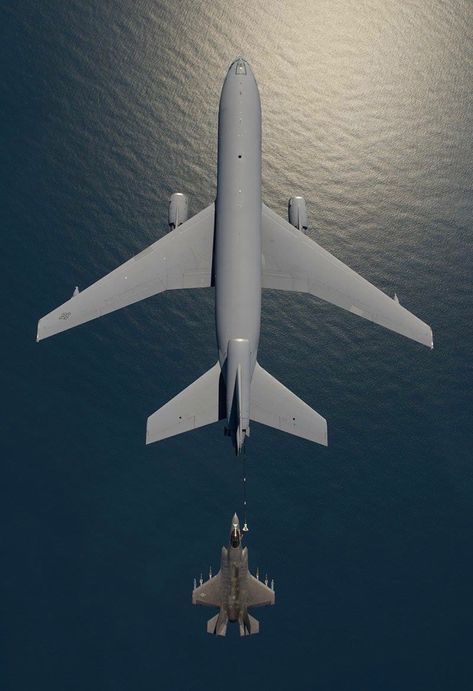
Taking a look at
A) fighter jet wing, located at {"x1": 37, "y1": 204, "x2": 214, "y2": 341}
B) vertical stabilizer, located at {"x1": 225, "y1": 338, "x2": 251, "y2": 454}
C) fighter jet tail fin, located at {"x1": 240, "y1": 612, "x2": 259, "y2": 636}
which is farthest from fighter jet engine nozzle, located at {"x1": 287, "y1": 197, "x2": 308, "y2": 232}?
fighter jet tail fin, located at {"x1": 240, "y1": 612, "x2": 259, "y2": 636}

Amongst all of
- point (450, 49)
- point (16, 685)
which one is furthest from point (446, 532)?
point (450, 49)

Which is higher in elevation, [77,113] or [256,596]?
[77,113]

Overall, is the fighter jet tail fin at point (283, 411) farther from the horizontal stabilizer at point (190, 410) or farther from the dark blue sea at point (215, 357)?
the dark blue sea at point (215, 357)

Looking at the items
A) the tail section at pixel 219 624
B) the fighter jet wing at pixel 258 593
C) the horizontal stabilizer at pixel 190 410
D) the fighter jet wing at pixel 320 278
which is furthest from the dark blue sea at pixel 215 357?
the horizontal stabilizer at pixel 190 410

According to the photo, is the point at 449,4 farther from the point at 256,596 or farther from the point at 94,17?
the point at 256,596

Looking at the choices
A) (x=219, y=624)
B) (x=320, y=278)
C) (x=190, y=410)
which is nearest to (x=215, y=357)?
(x=320, y=278)

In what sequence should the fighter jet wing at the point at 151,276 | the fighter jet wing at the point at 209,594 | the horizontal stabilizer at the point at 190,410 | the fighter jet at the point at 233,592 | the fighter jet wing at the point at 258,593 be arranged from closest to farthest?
1. the horizontal stabilizer at the point at 190,410
2. the fighter jet wing at the point at 151,276
3. the fighter jet at the point at 233,592
4. the fighter jet wing at the point at 209,594
5. the fighter jet wing at the point at 258,593

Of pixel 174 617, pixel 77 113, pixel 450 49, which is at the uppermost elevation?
pixel 450 49
